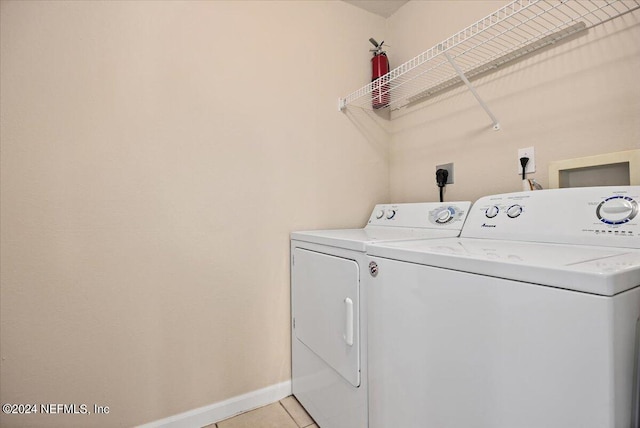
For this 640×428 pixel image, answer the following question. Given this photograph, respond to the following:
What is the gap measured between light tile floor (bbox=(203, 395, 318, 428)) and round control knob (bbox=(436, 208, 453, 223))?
3.78 feet

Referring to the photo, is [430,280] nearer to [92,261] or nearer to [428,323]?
[428,323]

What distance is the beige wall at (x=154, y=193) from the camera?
3.76 ft

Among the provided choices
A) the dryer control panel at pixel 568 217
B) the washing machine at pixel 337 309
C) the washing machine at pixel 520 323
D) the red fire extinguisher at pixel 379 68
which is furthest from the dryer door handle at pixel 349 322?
the red fire extinguisher at pixel 379 68

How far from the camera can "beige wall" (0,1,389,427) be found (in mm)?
1146

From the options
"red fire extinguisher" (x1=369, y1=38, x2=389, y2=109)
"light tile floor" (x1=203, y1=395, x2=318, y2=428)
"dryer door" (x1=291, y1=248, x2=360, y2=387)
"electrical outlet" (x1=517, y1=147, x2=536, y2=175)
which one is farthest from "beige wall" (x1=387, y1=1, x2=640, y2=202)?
"light tile floor" (x1=203, y1=395, x2=318, y2=428)

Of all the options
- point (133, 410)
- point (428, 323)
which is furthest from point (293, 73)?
point (133, 410)

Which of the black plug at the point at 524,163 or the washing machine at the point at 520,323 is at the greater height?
the black plug at the point at 524,163

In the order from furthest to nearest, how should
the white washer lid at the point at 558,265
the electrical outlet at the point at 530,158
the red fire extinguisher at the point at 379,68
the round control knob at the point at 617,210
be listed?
the red fire extinguisher at the point at 379,68, the electrical outlet at the point at 530,158, the round control knob at the point at 617,210, the white washer lid at the point at 558,265

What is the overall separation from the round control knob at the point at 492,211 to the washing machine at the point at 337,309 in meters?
0.12

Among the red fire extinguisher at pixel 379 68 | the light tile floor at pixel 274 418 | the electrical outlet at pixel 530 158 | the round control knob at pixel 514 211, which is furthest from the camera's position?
the red fire extinguisher at pixel 379 68

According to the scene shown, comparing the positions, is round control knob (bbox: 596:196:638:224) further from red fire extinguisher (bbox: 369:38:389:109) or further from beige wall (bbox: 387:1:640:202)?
red fire extinguisher (bbox: 369:38:389:109)

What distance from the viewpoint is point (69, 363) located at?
3.92 feet

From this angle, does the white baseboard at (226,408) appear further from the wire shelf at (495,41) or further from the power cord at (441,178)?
the wire shelf at (495,41)

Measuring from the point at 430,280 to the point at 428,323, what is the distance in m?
0.12
